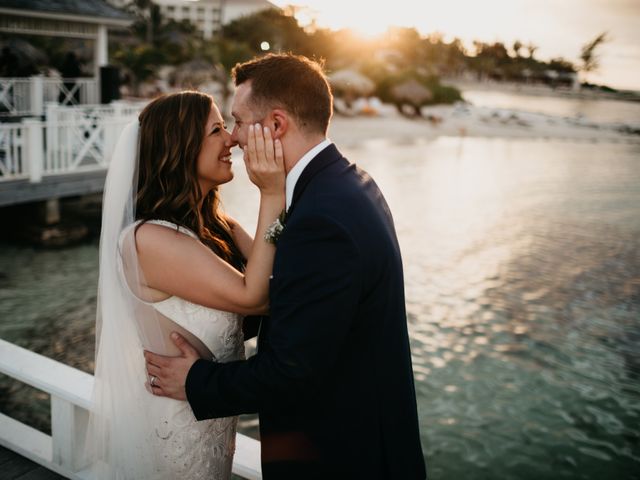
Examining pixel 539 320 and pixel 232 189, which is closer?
pixel 539 320

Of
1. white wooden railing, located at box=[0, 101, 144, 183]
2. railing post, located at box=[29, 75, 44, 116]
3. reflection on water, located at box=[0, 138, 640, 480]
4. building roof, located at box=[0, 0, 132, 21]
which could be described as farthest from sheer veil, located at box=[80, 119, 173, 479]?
building roof, located at box=[0, 0, 132, 21]

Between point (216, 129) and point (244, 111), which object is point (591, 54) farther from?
point (244, 111)

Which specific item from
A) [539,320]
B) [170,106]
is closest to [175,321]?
[170,106]

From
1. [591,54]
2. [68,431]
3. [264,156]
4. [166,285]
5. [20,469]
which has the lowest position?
[20,469]

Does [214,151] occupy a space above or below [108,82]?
above

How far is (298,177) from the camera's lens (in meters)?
2.02

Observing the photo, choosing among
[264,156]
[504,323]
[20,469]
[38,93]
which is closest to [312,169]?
[264,156]

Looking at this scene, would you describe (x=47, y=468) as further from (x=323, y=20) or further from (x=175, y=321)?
(x=323, y=20)

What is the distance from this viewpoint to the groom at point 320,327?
5.87ft

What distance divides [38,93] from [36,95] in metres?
0.09

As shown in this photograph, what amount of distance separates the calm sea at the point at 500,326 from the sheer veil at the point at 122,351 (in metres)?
3.99

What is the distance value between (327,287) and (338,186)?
1.13 feet

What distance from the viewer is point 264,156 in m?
2.06

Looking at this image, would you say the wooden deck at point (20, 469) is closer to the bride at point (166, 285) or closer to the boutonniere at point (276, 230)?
the bride at point (166, 285)
